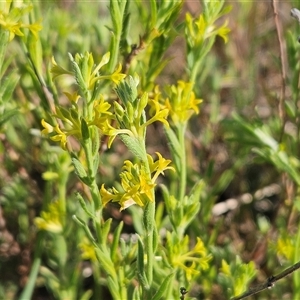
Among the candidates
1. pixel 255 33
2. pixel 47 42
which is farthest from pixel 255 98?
pixel 47 42

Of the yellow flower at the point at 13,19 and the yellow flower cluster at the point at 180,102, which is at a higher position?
the yellow flower at the point at 13,19

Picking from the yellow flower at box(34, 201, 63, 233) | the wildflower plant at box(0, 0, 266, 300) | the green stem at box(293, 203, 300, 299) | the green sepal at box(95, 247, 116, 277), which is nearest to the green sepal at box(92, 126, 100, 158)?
the wildflower plant at box(0, 0, 266, 300)

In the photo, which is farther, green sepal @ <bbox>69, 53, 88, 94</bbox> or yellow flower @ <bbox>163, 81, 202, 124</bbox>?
yellow flower @ <bbox>163, 81, 202, 124</bbox>

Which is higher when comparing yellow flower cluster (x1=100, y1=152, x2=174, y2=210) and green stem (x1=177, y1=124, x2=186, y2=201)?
yellow flower cluster (x1=100, y1=152, x2=174, y2=210)

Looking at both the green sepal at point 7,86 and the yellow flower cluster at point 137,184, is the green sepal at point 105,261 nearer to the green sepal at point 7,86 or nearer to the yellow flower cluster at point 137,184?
the yellow flower cluster at point 137,184

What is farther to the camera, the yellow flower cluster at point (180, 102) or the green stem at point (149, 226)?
the yellow flower cluster at point (180, 102)

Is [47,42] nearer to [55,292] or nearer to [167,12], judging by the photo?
[167,12]

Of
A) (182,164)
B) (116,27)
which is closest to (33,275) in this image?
(182,164)

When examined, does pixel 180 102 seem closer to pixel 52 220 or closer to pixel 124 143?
pixel 124 143

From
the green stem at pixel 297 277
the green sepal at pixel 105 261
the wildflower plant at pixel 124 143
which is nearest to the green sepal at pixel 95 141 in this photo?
the wildflower plant at pixel 124 143

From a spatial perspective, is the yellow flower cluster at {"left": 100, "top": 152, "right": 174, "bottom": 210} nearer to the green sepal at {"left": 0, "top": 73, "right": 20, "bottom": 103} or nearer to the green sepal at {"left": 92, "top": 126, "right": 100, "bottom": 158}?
the green sepal at {"left": 92, "top": 126, "right": 100, "bottom": 158}
